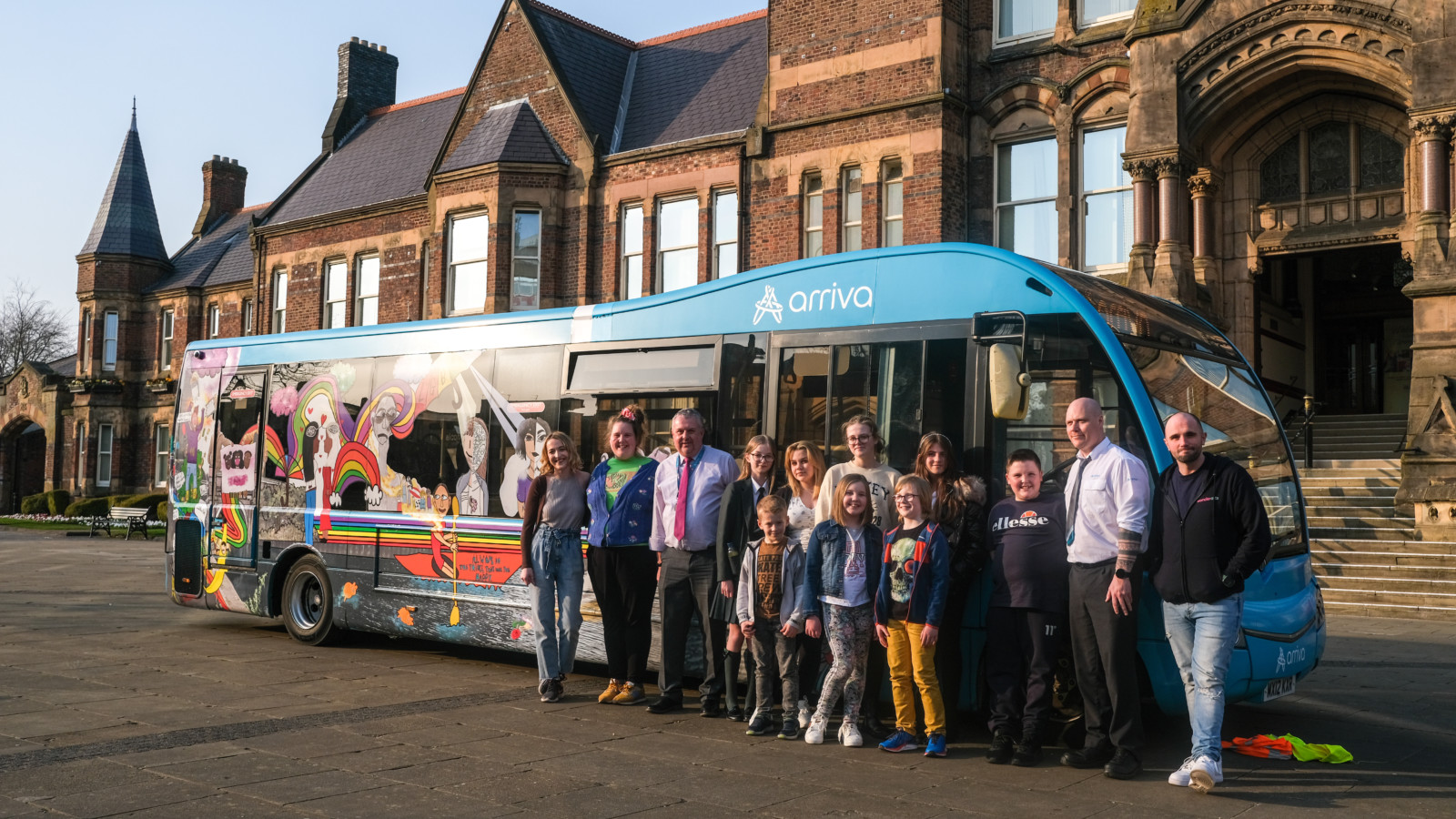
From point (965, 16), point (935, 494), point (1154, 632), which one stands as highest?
point (965, 16)

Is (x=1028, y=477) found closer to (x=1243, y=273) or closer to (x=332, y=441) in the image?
(x=332, y=441)

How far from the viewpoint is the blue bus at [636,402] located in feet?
22.8

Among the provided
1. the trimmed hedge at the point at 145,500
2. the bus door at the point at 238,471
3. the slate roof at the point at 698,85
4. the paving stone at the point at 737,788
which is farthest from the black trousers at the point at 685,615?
the trimmed hedge at the point at 145,500

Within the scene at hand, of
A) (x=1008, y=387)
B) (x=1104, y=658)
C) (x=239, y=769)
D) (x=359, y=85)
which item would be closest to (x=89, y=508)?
(x=359, y=85)

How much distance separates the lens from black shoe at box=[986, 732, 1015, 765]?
6.48 metres

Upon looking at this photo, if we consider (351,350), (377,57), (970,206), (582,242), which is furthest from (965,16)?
(377,57)

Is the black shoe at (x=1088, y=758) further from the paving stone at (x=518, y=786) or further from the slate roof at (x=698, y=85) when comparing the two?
the slate roof at (x=698, y=85)

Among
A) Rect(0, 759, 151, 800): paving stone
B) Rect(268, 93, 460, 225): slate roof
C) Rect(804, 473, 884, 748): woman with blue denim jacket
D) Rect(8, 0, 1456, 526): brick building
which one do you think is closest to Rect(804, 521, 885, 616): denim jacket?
Rect(804, 473, 884, 748): woman with blue denim jacket

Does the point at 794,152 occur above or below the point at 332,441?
above

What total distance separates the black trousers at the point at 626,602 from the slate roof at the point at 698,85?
50.6 ft

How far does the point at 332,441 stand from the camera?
435 inches

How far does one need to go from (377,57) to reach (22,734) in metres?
32.4

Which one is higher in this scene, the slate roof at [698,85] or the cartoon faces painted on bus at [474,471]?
the slate roof at [698,85]

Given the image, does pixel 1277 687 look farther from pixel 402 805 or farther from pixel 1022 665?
pixel 402 805
